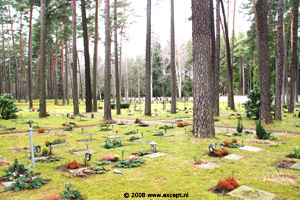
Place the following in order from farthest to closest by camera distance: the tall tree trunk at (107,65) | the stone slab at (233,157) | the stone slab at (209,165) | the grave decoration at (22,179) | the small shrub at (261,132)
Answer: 1. the tall tree trunk at (107,65)
2. the small shrub at (261,132)
3. the stone slab at (233,157)
4. the stone slab at (209,165)
5. the grave decoration at (22,179)

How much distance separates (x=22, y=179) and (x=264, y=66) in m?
11.1

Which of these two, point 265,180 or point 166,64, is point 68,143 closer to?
point 265,180

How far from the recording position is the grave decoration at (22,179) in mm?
3688

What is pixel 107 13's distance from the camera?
14055 mm

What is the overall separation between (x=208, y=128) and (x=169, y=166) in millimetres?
3280

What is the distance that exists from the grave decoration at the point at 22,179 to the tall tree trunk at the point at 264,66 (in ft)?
33.6

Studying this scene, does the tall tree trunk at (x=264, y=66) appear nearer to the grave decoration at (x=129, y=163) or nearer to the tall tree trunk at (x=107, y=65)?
the grave decoration at (x=129, y=163)

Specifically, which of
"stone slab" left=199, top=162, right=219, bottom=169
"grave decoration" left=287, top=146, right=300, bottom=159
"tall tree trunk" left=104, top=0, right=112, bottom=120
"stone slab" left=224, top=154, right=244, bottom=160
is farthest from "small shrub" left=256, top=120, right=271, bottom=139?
"tall tree trunk" left=104, top=0, right=112, bottom=120

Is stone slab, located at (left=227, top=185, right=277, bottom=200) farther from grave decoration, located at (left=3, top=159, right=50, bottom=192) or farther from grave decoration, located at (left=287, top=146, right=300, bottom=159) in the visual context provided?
grave decoration, located at (left=3, top=159, right=50, bottom=192)

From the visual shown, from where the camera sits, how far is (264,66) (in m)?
10.8

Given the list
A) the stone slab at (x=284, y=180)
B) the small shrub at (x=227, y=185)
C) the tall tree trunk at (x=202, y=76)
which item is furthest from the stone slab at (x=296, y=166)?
the tall tree trunk at (x=202, y=76)

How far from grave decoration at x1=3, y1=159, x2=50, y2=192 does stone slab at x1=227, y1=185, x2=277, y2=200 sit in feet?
10.9

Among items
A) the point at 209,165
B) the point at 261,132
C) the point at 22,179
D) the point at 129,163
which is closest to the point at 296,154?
the point at 261,132

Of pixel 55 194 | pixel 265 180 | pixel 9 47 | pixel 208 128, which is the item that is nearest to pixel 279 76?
pixel 208 128
